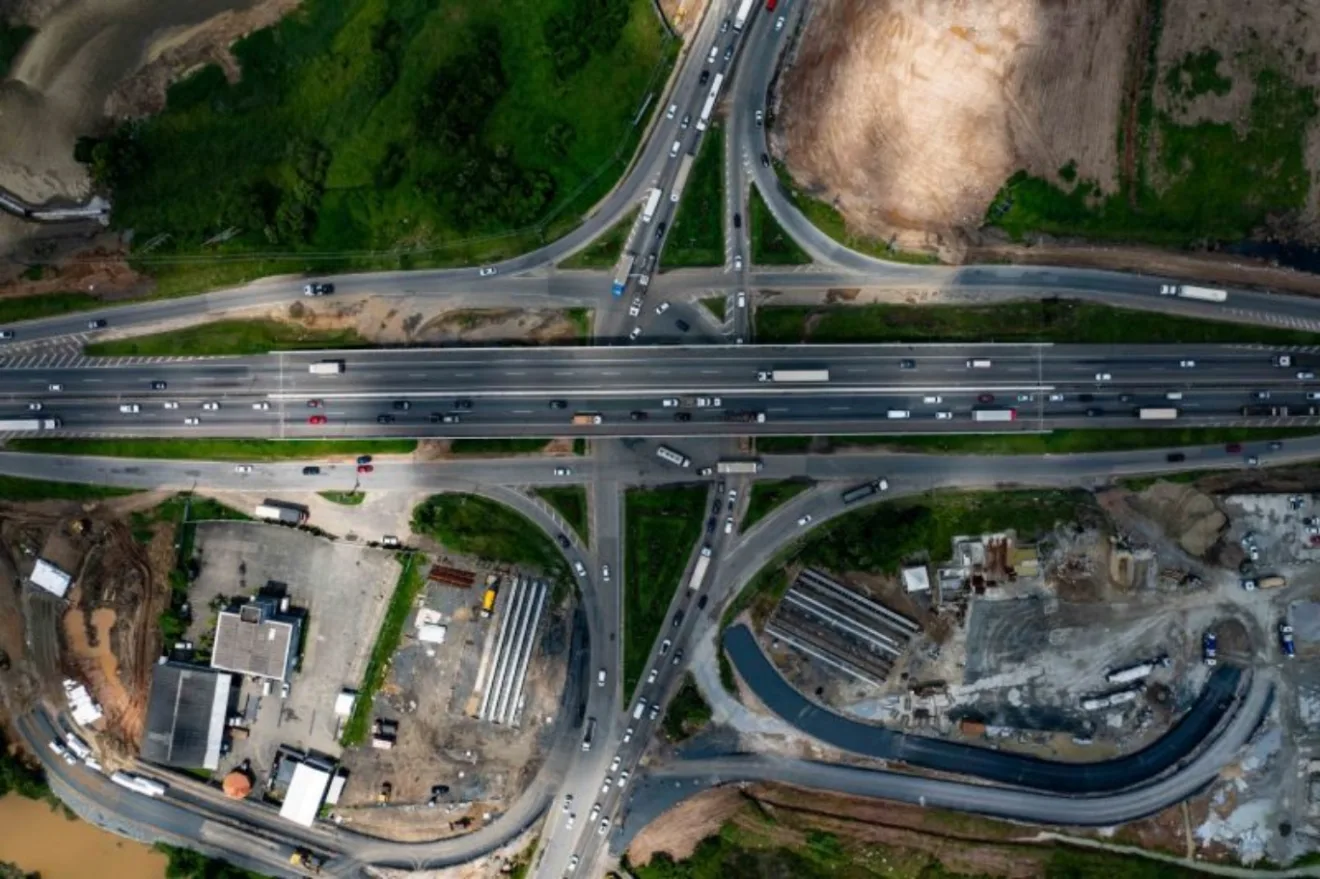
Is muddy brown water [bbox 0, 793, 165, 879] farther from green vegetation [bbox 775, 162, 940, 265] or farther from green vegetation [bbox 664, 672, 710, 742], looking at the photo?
green vegetation [bbox 775, 162, 940, 265]

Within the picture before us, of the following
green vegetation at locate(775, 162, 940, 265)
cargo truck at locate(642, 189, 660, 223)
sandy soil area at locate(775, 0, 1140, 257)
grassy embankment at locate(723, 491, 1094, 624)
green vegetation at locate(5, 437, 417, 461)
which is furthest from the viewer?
green vegetation at locate(5, 437, 417, 461)

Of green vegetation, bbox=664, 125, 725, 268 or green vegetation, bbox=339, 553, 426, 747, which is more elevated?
green vegetation, bbox=664, 125, 725, 268

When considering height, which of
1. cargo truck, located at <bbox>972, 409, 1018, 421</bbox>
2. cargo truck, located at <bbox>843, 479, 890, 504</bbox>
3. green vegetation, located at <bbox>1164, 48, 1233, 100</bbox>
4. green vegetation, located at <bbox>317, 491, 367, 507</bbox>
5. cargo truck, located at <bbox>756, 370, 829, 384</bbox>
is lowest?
cargo truck, located at <bbox>843, 479, 890, 504</bbox>

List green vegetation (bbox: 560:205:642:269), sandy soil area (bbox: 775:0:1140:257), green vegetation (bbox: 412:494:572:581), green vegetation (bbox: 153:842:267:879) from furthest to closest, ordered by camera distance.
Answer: green vegetation (bbox: 560:205:642:269) < green vegetation (bbox: 412:494:572:581) < green vegetation (bbox: 153:842:267:879) < sandy soil area (bbox: 775:0:1140:257)

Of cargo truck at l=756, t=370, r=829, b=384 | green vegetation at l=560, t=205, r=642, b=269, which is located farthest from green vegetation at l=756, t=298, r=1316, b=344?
green vegetation at l=560, t=205, r=642, b=269

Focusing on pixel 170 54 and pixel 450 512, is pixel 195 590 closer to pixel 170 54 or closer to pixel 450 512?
pixel 450 512

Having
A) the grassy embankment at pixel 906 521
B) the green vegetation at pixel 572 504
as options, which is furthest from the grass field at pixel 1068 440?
the green vegetation at pixel 572 504

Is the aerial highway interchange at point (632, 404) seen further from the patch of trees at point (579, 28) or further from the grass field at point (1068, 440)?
the patch of trees at point (579, 28)

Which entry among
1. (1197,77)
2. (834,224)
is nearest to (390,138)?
(834,224)
